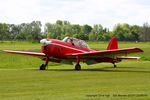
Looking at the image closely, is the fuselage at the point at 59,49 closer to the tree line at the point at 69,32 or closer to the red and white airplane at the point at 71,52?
the red and white airplane at the point at 71,52

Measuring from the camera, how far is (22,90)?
36.2 feet

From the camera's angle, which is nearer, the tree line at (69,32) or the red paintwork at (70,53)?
the red paintwork at (70,53)

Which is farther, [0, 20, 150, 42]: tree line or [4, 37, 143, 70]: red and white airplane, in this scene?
[0, 20, 150, 42]: tree line

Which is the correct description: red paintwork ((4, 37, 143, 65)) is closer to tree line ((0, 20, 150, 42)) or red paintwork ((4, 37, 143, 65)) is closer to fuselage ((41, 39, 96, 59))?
fuselage ((41, 39, 96, 59))

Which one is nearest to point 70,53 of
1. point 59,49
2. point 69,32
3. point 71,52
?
point 71,52

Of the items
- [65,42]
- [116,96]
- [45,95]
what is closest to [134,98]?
[116,96]

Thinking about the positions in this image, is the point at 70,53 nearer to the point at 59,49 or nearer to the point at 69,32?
the point at 59,49

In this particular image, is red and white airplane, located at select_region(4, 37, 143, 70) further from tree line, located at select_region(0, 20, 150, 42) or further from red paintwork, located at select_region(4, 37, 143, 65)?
tree line, located at select_region(0, 20, 150, 42)

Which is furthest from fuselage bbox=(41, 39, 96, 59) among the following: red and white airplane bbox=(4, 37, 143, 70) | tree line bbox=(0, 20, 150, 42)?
tree line bbox=(0, 20, 150, 42)

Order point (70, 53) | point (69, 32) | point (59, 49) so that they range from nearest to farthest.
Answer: point (59, 49) < point (70, 53) < point (69, 32)

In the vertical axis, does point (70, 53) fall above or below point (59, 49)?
below

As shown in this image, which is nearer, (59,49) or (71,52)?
(59,49)

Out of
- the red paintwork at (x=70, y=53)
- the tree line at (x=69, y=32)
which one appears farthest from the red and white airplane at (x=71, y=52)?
the tree line at (x=69, y=32)

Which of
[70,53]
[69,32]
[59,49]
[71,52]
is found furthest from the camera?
[69,32]
